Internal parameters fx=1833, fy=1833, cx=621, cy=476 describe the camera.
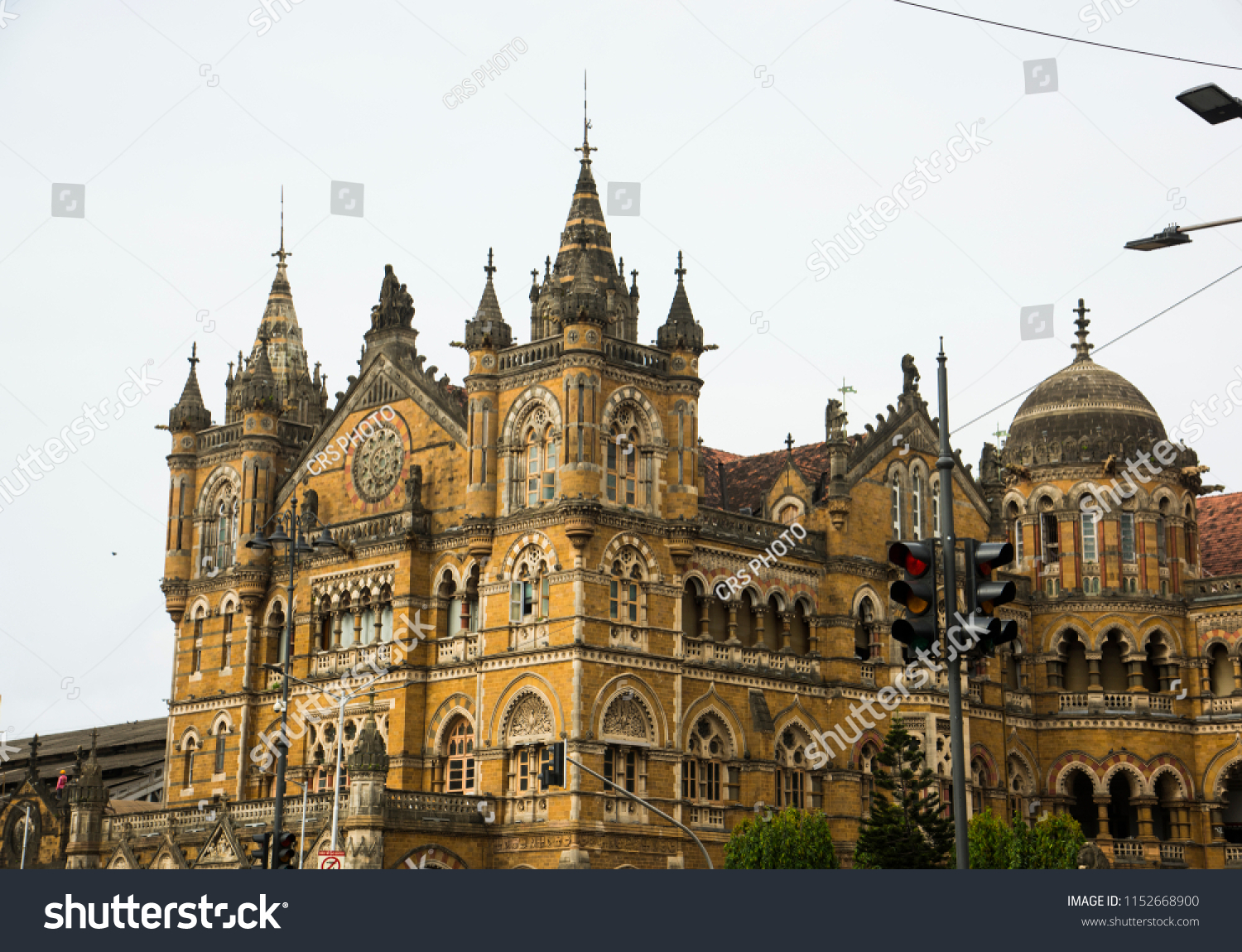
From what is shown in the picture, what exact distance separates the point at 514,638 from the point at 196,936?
33591 millimetres

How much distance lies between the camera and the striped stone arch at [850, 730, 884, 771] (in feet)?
199

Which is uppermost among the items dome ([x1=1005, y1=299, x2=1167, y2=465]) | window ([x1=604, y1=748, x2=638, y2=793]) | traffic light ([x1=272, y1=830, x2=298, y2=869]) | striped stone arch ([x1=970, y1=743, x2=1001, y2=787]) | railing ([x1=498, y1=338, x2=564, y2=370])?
dome ([x1=1005, y1=299, x2=1167, y2=465])

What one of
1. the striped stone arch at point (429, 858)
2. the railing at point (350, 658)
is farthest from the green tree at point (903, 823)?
the railing at point (350, 658)

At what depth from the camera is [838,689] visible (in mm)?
60781

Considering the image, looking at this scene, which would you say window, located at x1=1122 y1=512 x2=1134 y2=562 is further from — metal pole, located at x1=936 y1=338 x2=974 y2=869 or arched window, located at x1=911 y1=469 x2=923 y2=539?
metal pole, located at x1=936 y1=338 x2=974 y2=869

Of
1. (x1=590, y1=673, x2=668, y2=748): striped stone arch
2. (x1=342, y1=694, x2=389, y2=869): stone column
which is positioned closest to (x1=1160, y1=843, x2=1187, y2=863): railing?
(x1=590, y1=673, x2=668, y2=748): striped stone arch

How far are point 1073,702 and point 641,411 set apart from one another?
72.1ft

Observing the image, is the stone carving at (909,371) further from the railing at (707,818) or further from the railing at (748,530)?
the railing at (707,818)

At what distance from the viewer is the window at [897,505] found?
64.4 metres

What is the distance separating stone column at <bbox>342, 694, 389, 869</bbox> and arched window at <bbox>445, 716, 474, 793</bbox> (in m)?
5.26

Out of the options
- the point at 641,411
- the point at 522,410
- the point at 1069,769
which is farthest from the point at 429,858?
the point at 1069,769

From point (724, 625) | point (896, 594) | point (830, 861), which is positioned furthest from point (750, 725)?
point (896, 594)

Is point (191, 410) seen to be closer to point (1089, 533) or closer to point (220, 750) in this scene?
point (220, 750)

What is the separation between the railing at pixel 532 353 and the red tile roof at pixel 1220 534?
30.3m
